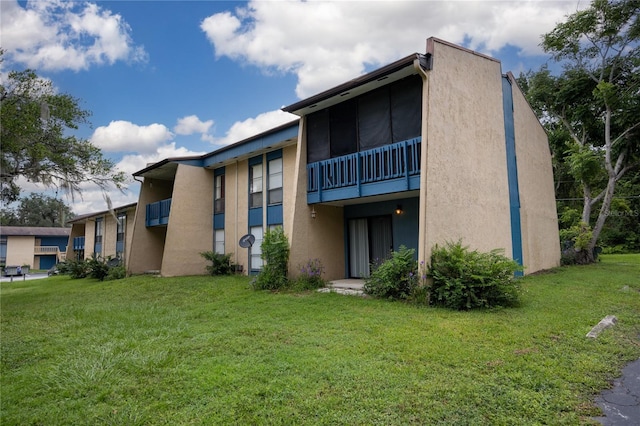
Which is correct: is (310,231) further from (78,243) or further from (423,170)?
(78,243)

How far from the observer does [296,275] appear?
11289 millimetres

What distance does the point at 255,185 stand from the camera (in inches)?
614

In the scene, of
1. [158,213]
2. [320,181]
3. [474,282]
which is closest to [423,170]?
[474,282]

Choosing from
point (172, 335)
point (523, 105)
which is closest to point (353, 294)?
point (172, 335)

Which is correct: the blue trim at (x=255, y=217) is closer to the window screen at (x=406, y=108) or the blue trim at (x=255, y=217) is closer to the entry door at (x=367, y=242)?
the entry door at (x=367, y=242)

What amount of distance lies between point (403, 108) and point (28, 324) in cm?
1000

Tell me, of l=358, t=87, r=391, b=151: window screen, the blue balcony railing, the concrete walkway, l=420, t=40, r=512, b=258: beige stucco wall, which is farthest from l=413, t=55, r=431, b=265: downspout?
the blue balcony railing

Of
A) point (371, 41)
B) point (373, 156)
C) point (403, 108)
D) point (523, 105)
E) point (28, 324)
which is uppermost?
point (371, 41)

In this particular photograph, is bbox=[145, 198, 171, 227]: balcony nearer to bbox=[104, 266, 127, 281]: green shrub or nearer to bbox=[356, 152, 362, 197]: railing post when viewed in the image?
bbox=[104, 266, 127, 281]: green shrub

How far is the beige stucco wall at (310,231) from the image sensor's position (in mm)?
11500

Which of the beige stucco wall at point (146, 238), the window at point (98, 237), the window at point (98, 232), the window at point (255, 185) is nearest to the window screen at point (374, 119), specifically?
the window at point (255, 185)

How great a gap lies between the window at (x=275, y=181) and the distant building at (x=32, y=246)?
3875 cm

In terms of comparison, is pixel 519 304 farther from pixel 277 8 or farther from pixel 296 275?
pixel 277 8

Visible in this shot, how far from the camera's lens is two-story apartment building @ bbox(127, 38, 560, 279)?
9.19 metres
